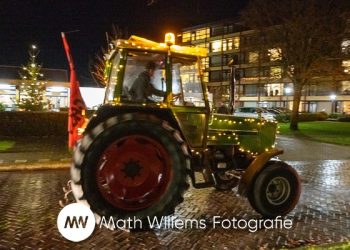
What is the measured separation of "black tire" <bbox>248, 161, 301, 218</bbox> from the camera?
7.16m

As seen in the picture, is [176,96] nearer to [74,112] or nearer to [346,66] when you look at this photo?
[74,112]

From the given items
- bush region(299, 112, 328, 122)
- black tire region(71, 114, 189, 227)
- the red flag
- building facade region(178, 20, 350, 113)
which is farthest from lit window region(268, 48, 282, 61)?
black tire region(71, 114, 189, 227)

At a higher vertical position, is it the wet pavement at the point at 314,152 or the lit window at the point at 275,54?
the lit window at the point at 275,54

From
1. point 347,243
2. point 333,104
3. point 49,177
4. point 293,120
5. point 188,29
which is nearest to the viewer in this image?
point 347,243

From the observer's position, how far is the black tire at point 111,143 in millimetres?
5984

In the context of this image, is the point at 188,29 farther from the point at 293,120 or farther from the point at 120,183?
the point at 120,183

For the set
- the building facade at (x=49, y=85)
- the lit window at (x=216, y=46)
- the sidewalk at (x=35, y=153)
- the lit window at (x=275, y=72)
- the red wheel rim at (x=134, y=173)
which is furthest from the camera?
the lit window at (x=216, y=46)

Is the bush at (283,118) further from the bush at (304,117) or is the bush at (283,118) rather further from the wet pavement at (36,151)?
the wet pavement at (36,151)

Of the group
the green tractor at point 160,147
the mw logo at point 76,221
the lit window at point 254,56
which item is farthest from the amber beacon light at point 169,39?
the lit window at point 254,56

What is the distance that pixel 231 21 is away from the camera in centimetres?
7894

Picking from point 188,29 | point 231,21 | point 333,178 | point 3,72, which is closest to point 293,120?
point 333,178

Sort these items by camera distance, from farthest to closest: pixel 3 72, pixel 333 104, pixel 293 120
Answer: pixel 333 104, pixel 3 72, pixel 293 120

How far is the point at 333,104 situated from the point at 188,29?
112 feet

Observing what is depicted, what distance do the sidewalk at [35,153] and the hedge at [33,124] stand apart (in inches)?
28.5
